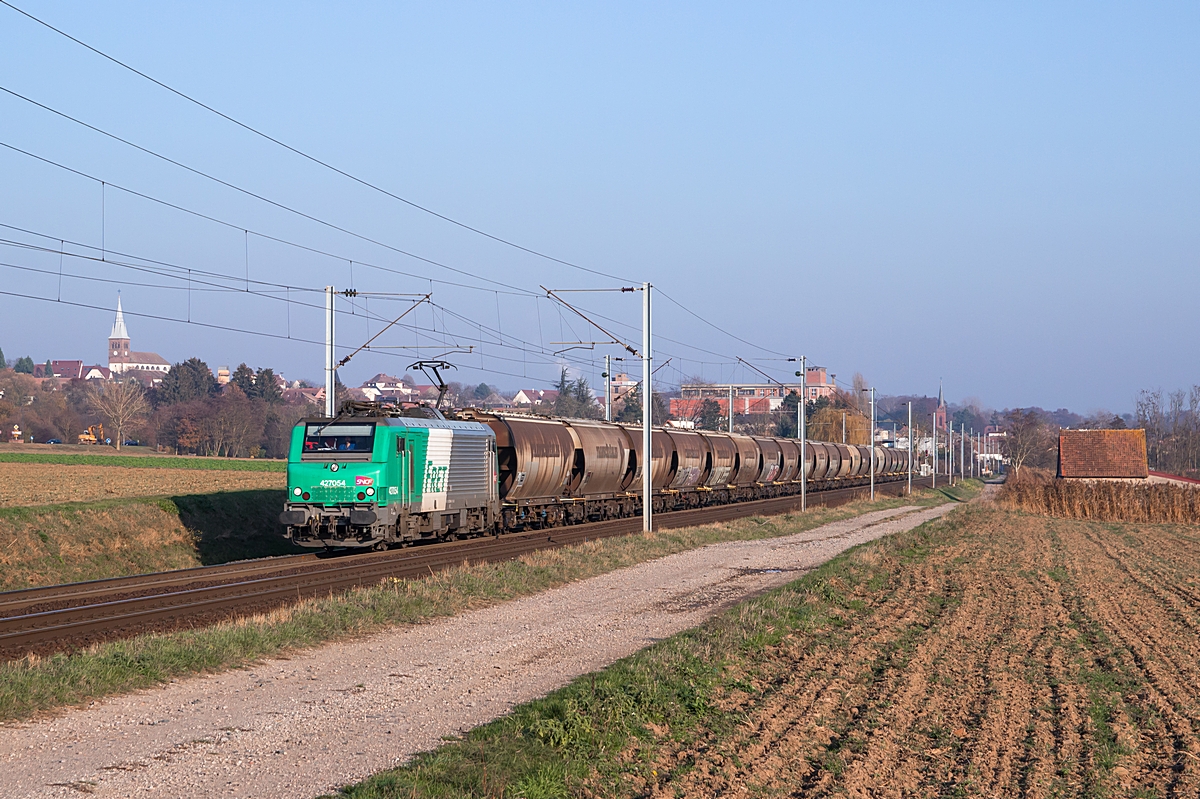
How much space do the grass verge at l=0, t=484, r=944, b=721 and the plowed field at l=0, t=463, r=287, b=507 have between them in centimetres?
1713

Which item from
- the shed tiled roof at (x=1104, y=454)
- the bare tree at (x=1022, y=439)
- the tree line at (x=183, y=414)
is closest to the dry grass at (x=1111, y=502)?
the shed tiled roof at (x=1104, y=454)

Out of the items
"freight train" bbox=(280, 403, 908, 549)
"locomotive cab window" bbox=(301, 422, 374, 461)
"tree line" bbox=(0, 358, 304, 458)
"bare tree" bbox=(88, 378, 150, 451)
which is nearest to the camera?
"freight train" bbox=(280, 403, 908, 549)

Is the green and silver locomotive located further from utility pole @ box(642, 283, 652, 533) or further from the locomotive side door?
utility pole @ box(642, 283, 652, 533)

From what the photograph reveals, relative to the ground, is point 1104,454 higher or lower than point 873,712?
higher

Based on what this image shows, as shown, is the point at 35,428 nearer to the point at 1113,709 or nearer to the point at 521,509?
the point at 521,509

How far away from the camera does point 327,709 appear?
11.5 m

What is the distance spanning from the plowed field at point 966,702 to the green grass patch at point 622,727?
110 mm

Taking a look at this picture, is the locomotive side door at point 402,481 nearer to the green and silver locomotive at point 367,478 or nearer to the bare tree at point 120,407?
the green and silver locomotive at point 367,478

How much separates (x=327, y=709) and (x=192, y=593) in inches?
396

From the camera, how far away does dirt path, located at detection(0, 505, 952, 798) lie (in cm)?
895

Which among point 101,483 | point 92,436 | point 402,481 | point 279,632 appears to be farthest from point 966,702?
point 92,436

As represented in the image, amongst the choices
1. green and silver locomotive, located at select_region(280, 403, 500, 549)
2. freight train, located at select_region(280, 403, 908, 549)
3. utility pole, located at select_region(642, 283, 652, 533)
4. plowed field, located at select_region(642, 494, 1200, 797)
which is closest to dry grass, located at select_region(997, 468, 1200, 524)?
freight train, located at select_region(280, 403, 908, 549)

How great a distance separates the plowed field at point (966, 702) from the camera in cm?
910

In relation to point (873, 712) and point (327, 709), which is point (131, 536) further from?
point (873, 712)
